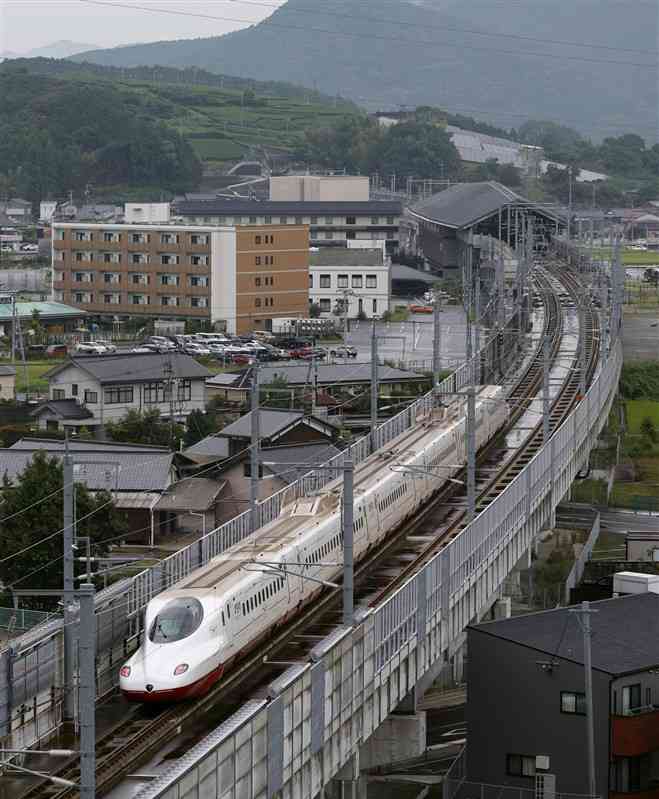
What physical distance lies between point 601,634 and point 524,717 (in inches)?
53.3

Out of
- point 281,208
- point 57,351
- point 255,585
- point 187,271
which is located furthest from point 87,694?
point 281,208

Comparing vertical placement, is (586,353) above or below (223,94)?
below

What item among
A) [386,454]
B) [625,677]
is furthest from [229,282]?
[625,677]

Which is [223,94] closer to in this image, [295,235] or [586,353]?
[295,235]

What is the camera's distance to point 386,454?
967 inches

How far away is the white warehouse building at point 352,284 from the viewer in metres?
60.7

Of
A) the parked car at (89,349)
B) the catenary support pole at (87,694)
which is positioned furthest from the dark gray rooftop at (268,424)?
the catenary support pole at (87,694)

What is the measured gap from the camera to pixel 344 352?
4775 centimetres

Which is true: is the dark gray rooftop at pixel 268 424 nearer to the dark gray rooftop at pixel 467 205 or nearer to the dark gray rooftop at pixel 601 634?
the dark gray rooftop at pixel 601 634

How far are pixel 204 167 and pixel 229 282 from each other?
62.8 metres

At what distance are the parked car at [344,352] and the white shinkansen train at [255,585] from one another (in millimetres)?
22957

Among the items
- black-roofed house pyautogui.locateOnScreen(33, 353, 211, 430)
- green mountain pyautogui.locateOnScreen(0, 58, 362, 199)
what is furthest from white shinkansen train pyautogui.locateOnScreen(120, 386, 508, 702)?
green mountain pyautogui.locateOnScreen(0, 58, 362, 199)

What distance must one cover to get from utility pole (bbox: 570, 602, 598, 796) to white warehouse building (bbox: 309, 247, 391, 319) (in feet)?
145

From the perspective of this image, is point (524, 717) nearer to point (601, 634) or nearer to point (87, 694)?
point (601, 634)
